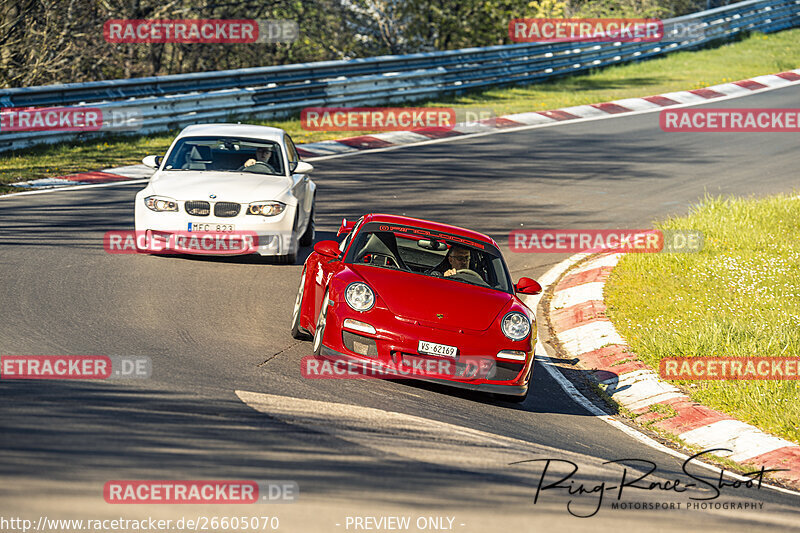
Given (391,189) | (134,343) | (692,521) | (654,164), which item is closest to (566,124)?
(654,164)

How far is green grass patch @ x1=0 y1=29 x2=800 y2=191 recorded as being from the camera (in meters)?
16.6

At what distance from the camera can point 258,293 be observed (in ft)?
34.1

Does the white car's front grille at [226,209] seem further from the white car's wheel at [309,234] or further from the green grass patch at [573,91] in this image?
the green grass patch at [573,91]

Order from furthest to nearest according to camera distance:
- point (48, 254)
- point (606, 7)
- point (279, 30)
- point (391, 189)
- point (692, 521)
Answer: point (606, 7) → point (279, 30) → point (391, 189) → point (48, 254) → point (692, 521)

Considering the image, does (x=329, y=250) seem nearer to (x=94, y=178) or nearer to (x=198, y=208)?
(x=198, y=208)

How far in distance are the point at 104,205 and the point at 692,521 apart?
1042cm

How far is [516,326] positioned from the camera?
799 centimetres

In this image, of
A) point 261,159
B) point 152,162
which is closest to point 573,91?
point 261,159

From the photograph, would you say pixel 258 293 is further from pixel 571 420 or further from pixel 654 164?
pixel 654 164

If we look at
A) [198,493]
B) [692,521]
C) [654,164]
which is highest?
[198,493]

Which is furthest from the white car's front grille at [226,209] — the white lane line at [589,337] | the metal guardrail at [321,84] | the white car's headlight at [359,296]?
the metal guardrail at [321,84]

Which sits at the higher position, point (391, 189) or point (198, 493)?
point (198, 493)

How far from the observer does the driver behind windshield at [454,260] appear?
29.5 feet

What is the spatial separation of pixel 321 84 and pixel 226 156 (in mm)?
10282
